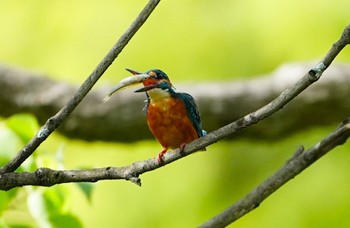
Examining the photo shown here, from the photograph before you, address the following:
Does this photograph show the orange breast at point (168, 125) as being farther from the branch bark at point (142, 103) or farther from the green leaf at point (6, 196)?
the branch bark at point (142, 103)

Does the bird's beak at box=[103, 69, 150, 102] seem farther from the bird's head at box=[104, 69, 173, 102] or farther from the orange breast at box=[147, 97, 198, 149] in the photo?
the orange breast at box=[147, 97, 198, 149]

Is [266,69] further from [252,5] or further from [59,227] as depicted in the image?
[59,227]

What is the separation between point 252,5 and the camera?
2.83 m

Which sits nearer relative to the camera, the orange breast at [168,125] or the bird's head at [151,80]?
the bird's head at [151,80]

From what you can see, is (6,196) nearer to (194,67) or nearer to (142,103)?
(142,103)

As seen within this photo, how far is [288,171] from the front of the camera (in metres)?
0.77

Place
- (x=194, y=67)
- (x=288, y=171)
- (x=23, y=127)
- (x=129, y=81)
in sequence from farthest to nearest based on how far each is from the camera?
(x=194, y=67), (x=23, y=127), (x=129, y=81), (x=288, y=171)

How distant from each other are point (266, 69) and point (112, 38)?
0.56 m

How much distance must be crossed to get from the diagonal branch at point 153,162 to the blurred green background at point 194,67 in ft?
5.39

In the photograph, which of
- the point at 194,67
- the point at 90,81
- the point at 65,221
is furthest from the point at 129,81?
the point at 194,67

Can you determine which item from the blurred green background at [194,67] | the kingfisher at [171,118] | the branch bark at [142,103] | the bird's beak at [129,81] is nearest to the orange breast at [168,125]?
the kingfisher at [171,118]

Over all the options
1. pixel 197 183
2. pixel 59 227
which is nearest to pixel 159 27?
pixel 197 183

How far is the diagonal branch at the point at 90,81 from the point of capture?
0.85 meters

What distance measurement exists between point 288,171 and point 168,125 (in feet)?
1.16
